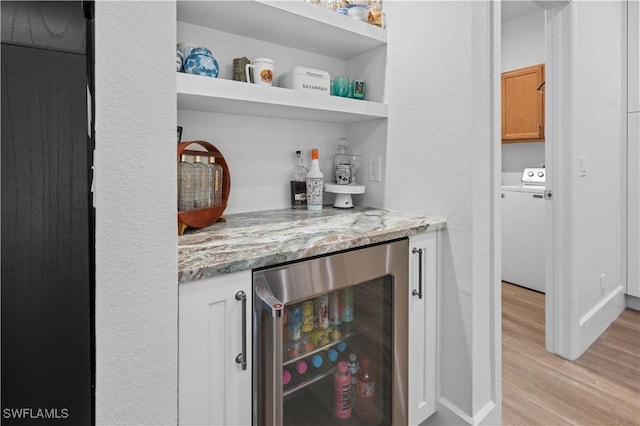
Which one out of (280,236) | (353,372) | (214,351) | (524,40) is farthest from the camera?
(524,40)

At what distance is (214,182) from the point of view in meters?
1.24

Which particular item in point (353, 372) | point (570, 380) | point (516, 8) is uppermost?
point (516, 8)

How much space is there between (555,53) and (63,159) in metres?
2.34

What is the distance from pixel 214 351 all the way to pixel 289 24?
1252mm

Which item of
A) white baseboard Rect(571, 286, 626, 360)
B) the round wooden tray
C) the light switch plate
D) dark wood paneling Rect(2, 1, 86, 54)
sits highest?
dark wood paneling Rect(2, 1, 86, 54)

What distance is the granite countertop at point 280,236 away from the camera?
85cm

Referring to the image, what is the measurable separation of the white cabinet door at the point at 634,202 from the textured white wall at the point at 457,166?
201 centimetres

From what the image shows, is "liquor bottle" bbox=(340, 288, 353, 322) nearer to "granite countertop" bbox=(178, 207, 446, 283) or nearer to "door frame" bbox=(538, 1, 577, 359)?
"granite countertop" bbox=(178, 207, 446, 283)

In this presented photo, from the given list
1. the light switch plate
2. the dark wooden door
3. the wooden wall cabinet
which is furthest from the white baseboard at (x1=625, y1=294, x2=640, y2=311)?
the dark wooden door

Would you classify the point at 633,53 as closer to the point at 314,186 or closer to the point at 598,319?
the point at 598,319

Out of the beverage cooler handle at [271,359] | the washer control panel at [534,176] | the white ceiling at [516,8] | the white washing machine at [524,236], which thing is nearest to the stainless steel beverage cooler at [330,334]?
the beverage cooler handle at [271,359]

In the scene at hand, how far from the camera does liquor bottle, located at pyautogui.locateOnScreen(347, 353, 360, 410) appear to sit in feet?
4.17

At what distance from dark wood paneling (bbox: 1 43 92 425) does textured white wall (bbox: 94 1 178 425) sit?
5.2 inches

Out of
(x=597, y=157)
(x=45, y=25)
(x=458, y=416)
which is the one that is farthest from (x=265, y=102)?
(x=597, y=157)
